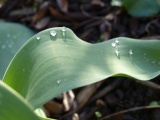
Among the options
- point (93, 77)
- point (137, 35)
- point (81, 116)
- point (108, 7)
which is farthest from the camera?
point (108, 7)

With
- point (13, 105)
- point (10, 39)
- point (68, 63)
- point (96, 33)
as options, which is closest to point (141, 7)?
point (96, 33)

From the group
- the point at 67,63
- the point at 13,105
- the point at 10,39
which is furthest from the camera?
the point at 10,39

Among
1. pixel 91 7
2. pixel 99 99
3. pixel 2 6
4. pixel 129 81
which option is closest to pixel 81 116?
pixel 99 99

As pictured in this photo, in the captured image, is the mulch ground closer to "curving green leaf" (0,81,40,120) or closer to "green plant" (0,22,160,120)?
"green plant" (0,22,160,120)

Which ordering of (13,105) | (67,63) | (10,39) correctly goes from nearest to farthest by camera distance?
(13,105) < (67,63) < (10,39)

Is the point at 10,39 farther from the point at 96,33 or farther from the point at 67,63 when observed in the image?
the point at 67,63

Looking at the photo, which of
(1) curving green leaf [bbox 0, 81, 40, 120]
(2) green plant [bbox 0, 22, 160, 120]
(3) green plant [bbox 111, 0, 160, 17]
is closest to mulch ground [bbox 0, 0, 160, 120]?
(3) green plant [bbox 111, 0, 160, 17]

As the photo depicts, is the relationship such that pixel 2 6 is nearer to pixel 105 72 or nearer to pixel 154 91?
pixel 154 91
